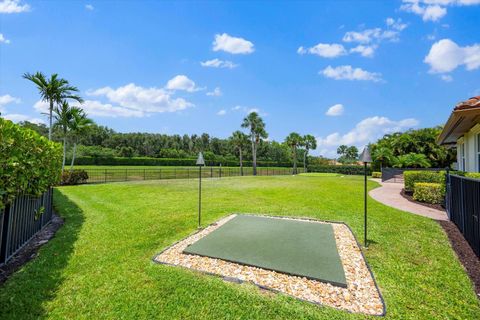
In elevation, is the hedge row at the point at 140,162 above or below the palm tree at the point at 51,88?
below

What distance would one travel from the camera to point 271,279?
108 inches

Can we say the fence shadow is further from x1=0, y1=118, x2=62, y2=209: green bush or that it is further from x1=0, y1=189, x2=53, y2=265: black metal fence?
x1=0, y1=118, x2=62, y2=209: green bush

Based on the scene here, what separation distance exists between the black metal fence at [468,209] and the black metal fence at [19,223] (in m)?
6.96

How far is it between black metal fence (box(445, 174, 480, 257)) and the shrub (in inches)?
660

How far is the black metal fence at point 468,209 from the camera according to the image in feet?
11.5

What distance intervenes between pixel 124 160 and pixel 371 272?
44.9 meters

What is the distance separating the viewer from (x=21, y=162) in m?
3.28

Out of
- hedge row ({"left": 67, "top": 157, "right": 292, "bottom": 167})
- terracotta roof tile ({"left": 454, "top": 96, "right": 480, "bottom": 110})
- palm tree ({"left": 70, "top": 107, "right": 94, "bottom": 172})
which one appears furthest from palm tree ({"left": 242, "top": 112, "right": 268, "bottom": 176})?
terracotta roof tile ({"left": 454, "top": 96, "right": 480, "bottom": 110})

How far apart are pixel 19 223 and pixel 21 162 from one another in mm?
1118

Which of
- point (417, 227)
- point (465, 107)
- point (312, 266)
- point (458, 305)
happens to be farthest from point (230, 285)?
point (465, 107)

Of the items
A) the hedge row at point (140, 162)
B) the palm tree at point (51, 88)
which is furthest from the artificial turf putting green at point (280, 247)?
the hedge row at point (140, 162)

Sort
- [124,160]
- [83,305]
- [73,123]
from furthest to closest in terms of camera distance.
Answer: [124,160] → [73,123] → [83,305]

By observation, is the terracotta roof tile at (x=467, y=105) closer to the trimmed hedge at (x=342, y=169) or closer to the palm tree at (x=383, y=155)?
the palm tree at (x=383, y=155)

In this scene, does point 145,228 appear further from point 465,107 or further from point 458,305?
point 465,107
